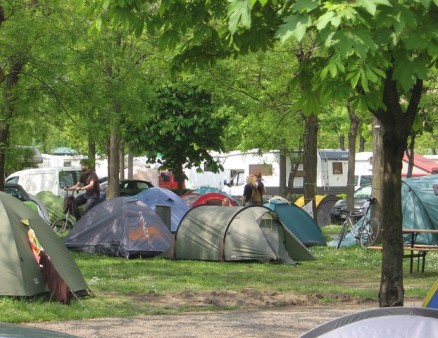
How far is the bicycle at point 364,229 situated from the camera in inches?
769

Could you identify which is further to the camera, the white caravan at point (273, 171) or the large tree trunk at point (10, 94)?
the white caravan at point (273, 171)

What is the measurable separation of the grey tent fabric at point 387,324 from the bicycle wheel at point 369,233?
49.1 ft

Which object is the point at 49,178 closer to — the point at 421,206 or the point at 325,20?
the point at 421,206

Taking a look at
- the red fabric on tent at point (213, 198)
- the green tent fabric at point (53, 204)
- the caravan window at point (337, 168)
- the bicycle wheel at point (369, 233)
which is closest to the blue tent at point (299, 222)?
the bicycle wheel at point (369, 233)

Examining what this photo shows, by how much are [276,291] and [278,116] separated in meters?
12.3

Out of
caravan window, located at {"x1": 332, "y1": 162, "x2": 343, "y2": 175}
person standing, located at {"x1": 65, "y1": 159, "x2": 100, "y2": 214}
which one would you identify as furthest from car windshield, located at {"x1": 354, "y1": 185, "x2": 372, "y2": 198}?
person standing, located at {"x1": 65, "y1": 159, "x2": 100, "y2": 214}

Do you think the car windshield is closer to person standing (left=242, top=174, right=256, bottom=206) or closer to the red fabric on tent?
the red fabric on tent

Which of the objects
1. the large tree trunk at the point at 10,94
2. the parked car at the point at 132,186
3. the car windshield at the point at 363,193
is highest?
the large tree trunk at the point at 10,94

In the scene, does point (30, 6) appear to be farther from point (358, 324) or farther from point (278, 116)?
point (358, 324)

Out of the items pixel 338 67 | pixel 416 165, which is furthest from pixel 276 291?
pixel 416 165

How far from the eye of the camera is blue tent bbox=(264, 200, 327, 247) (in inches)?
794

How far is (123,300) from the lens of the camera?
1174 centimetres

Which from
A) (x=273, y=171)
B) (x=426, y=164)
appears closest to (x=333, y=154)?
(x=273, y=171)

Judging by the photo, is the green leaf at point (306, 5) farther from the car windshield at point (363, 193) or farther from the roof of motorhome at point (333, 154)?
the roof of motorhome at point (333, 154)
